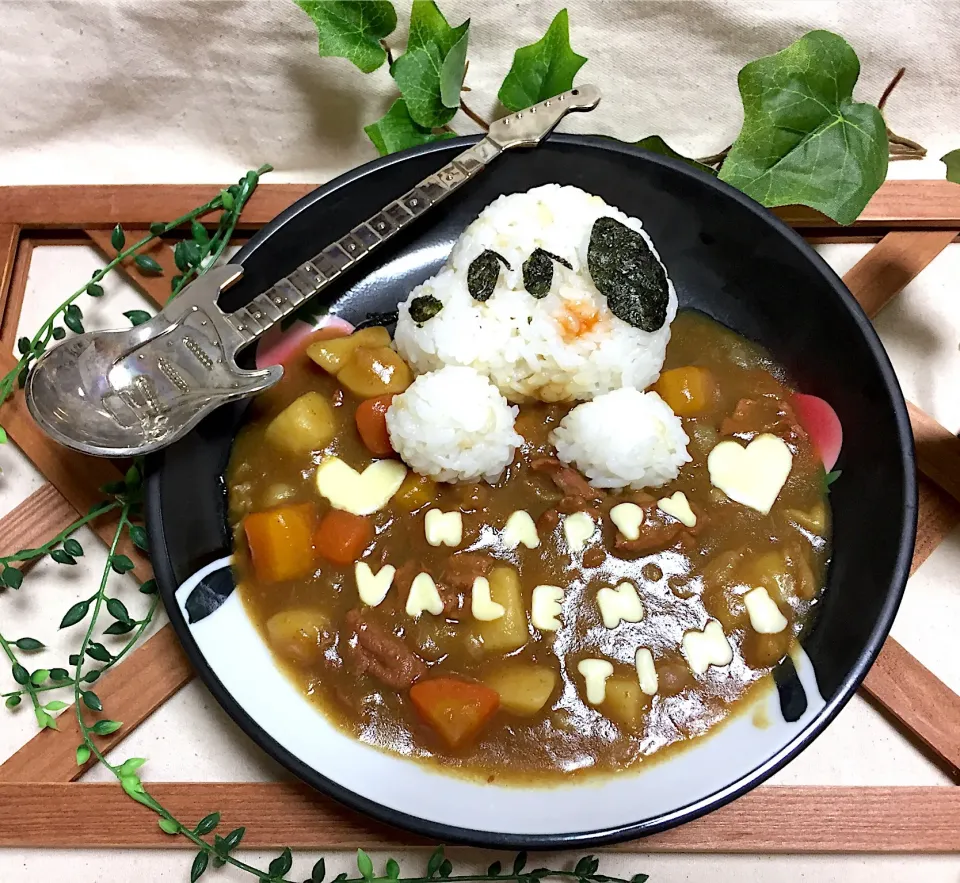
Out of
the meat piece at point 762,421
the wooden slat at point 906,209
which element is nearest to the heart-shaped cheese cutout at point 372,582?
the meat piece at point 762,421

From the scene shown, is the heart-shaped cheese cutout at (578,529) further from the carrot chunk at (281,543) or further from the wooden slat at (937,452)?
the wooden slat at (937,452)

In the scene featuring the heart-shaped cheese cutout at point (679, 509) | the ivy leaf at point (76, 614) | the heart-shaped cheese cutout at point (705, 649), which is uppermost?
the ivy leaf at point (76, 614)

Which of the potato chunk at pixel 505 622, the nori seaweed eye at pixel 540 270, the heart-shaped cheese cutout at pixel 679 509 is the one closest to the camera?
the potato chunk at pixel 505 622

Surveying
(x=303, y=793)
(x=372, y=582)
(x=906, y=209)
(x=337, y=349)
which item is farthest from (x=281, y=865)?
(x=906, y=209)

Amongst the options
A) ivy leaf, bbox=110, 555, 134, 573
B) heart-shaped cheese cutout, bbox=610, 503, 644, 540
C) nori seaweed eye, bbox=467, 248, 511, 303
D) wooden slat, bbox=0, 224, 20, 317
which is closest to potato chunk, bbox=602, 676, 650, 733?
heart-shaped cheese cutout, bbox=610, 503, 644, 540

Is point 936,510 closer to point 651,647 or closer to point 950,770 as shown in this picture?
point 950,770

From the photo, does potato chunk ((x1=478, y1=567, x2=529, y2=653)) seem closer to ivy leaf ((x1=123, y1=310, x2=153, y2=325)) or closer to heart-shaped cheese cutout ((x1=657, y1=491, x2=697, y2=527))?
heart-shaped cheese cutout ((x1=657, y1=491, x2=697, y2=527))
